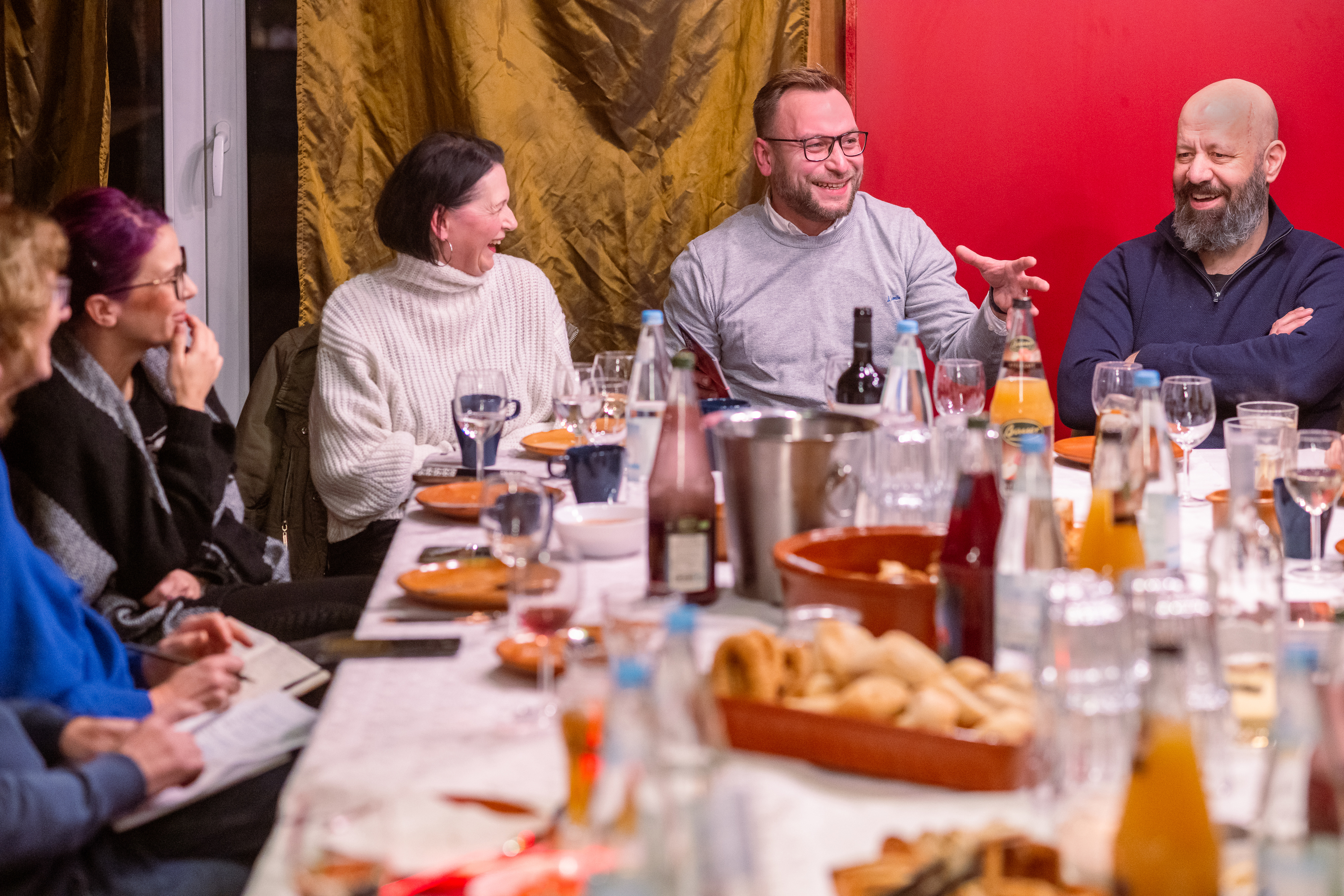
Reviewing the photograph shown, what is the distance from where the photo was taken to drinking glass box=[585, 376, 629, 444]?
7.41ft

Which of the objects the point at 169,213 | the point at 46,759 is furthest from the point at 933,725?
the point at 169,213

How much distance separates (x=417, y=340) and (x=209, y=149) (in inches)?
45.6

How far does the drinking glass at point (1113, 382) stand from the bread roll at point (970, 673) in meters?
1.20

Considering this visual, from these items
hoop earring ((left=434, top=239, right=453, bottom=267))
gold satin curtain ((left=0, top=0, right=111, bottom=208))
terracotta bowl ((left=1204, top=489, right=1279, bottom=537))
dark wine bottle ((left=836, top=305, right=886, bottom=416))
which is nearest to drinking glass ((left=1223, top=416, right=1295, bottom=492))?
terracotta bowl ((left=1204, top=489, right=1279, bottom=537))

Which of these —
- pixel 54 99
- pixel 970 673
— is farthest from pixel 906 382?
pixel 54 99

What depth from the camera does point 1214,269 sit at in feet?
10.9

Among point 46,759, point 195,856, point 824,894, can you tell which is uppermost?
point 824,894

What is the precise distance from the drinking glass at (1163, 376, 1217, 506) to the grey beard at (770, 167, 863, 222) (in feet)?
4.66

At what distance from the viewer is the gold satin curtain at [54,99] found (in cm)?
340

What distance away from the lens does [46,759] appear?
1415 mm

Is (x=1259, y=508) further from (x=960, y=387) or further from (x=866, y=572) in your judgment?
(x=960, y=387)

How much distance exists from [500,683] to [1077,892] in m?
0.60

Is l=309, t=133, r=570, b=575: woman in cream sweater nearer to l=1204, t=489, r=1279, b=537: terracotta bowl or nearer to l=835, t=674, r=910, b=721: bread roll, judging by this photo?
l=1204, t=489, r=1279, b=537: terracotta bowl

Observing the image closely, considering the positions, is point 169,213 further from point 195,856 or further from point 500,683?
point 500,683
